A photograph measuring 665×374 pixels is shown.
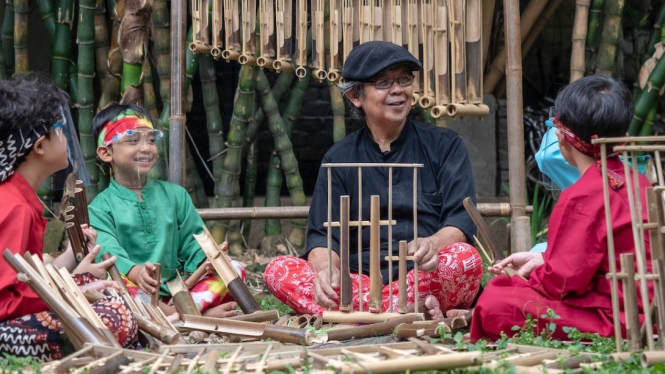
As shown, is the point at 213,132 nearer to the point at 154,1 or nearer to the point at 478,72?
the point at 154,1

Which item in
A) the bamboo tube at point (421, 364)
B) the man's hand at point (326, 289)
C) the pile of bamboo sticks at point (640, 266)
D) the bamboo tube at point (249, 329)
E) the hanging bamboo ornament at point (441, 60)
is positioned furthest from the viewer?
the hanging bamboo ornament at point (441, 60)

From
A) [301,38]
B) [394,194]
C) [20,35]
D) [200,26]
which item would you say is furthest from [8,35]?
[394,194]

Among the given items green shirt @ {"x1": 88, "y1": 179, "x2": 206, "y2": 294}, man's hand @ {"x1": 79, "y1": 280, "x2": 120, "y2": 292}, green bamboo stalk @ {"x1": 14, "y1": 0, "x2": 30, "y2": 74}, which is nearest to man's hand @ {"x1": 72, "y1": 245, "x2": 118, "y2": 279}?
man's hand @ {"x1": 79, "y1": 280, "x2": 120, "y2": 292}

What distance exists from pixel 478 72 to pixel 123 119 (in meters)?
1.54

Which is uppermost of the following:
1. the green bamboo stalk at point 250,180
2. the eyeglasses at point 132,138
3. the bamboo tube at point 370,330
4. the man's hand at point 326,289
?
the eyeglasses at point 132,138

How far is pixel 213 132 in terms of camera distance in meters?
5.69

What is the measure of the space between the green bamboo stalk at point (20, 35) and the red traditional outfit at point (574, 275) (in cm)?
325

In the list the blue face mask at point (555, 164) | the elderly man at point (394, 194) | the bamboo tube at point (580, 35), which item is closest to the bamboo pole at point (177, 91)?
the elderly man at point (394, 194)

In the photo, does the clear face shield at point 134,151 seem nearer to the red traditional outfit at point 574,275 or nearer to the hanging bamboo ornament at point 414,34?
the hanging bamboo ornament at point 414,34

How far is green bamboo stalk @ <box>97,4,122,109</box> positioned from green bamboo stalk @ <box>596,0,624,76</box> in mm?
2619

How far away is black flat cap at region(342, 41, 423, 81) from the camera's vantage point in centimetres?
405

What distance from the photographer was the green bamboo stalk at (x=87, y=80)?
5.29 metres

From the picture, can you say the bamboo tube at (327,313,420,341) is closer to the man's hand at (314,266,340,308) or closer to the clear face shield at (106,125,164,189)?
the man's hand at (314,266,340,308)

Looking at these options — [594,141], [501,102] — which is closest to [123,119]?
[594,141]
